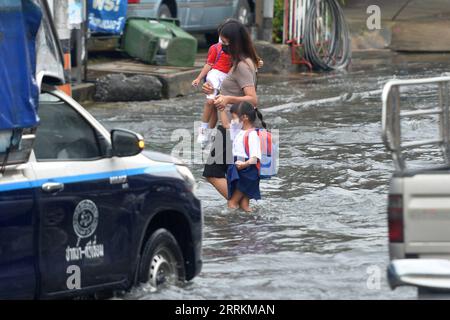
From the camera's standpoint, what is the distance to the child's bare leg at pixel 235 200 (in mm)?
11156

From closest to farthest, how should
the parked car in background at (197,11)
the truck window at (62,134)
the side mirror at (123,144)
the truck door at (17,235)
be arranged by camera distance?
1. the truck door at (17,235)
2. the truck window at (62,134)
3. the side mirror at (123,144)
4. the parked car in background at (197,11)

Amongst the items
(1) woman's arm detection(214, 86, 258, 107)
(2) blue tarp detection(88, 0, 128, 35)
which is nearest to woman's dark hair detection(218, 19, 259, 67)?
(1) woman's arm detection(214, 86, 258, 107)

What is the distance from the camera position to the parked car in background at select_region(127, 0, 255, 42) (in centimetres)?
2023

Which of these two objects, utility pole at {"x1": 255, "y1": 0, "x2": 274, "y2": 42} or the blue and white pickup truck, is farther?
utility pole at {"x1": 255, "y1": 0, "x2": 274, "y2": 42}

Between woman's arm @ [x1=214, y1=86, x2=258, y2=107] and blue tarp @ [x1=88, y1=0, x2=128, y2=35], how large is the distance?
24.4ft

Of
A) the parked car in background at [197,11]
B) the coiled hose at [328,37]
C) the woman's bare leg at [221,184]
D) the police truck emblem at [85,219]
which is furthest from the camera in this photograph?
the coiled hose at [328,37]

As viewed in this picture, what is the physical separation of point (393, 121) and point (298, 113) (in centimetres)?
1065

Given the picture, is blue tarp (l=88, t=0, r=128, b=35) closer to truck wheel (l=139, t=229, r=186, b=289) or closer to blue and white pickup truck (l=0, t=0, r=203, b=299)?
blue and white pickup truck (l=0, t=0, r=203, b=299)

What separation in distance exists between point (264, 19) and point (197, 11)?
128cm

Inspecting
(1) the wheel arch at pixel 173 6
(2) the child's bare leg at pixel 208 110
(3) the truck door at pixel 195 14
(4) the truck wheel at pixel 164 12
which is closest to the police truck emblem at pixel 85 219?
(2) the child's bare leg at pixel 208 110

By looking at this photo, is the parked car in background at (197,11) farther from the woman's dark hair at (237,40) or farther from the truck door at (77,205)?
the truck door at (77,205)

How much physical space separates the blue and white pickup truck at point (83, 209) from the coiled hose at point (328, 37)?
571 inches

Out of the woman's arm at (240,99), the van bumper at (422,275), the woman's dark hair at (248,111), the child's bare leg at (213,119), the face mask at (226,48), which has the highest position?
the face mask at (226,48)

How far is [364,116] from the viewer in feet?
56.4
